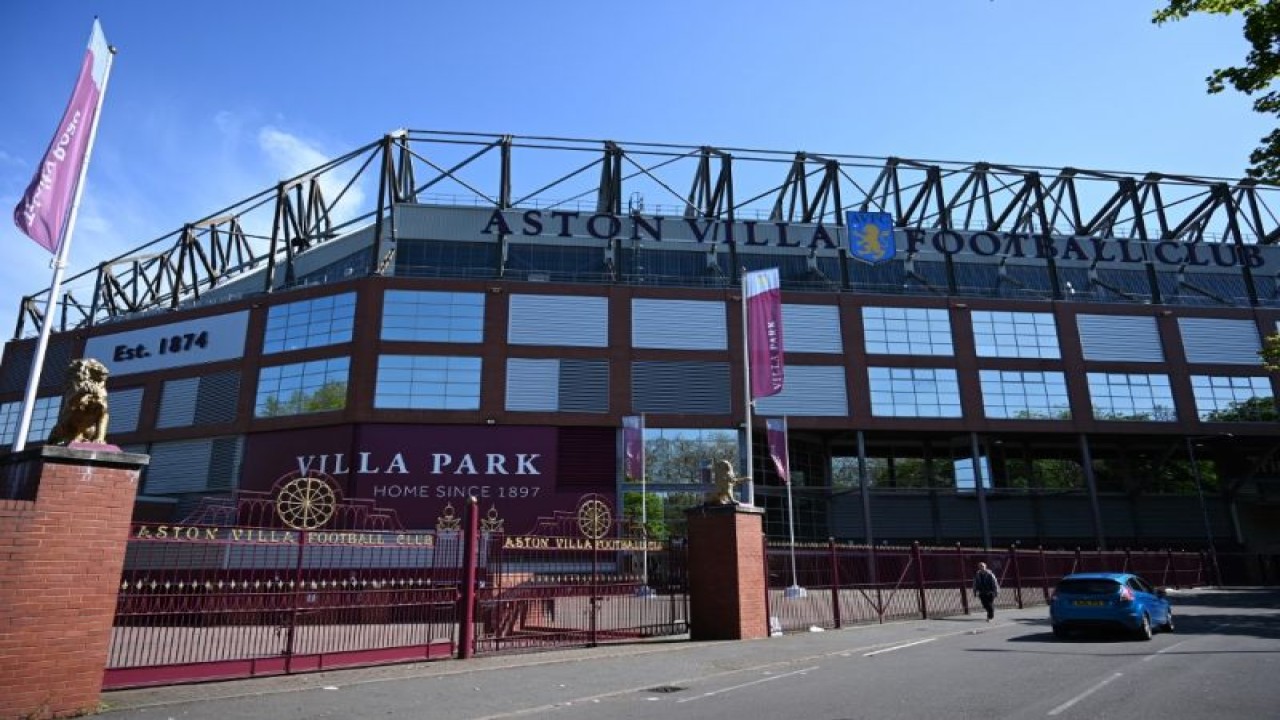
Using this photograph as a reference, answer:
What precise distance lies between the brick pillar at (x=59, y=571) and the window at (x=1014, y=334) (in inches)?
1884

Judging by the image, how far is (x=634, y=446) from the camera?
36750 mm

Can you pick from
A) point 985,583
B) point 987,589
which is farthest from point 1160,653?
point 985,583

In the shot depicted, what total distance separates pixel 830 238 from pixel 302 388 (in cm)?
3433

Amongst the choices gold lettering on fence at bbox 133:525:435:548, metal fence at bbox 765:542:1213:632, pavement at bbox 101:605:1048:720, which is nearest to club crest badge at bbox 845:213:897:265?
metal fence at bbox 765:542:1213:632

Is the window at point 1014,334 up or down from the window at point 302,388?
up

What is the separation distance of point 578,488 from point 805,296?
18421 mm

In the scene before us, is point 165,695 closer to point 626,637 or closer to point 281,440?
point 626,637

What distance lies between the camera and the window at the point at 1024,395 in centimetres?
4722

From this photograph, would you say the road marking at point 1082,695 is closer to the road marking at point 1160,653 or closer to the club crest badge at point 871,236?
the road marking at point 1160,653

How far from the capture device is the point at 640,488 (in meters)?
42.4

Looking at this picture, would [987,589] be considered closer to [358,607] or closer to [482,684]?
[482,684]

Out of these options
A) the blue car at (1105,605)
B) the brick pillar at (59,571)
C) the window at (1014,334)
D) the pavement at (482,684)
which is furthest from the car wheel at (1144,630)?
the window at (1014,334)

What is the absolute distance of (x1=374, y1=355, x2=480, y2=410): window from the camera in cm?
4172

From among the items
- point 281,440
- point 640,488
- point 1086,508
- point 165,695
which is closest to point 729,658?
point 165,695
